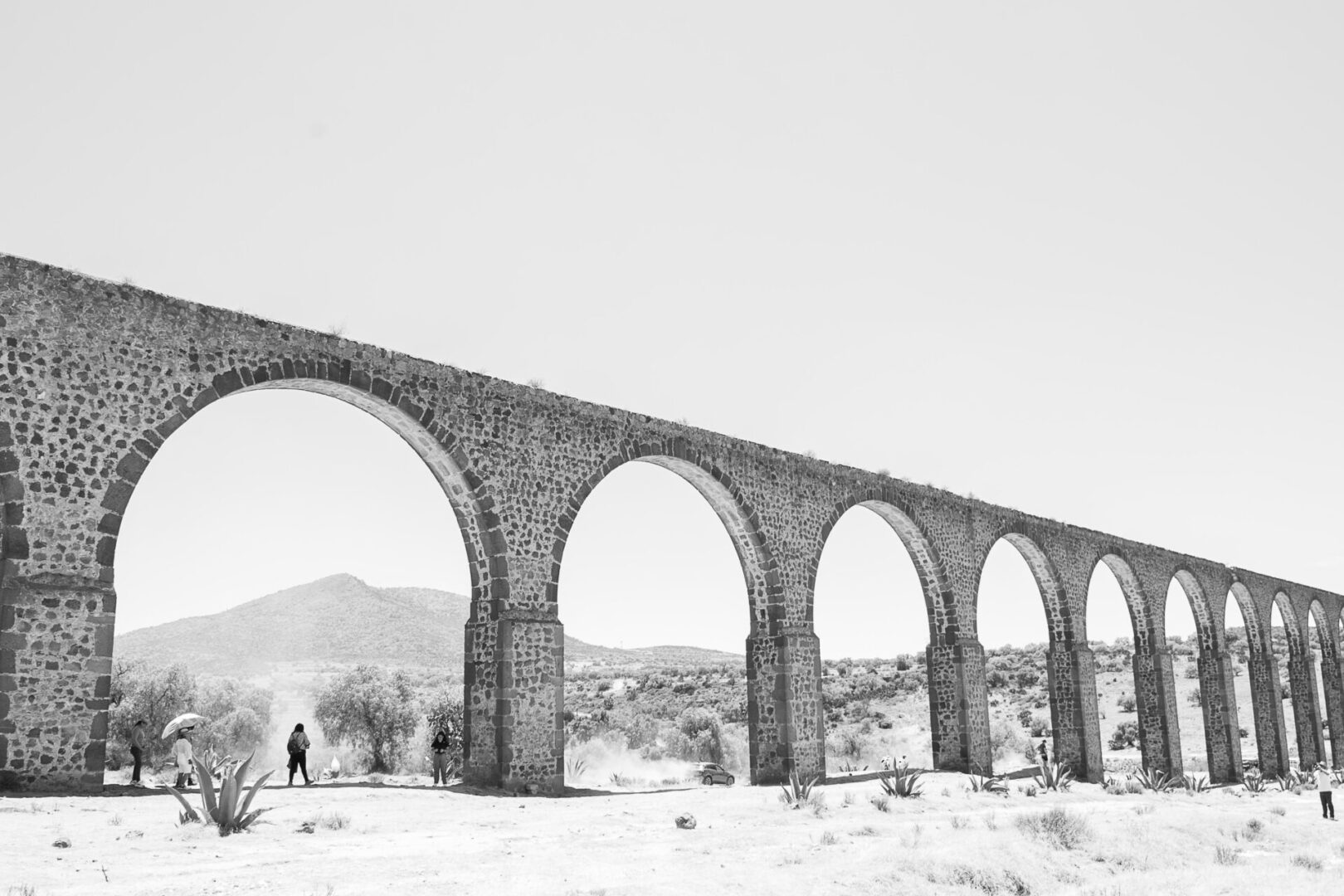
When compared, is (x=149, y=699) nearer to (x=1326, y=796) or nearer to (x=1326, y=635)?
(x=1326, y=796)

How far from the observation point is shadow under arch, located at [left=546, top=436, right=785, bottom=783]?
51.1 ft

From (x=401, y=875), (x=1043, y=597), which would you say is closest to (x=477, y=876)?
(x=401, y=875)

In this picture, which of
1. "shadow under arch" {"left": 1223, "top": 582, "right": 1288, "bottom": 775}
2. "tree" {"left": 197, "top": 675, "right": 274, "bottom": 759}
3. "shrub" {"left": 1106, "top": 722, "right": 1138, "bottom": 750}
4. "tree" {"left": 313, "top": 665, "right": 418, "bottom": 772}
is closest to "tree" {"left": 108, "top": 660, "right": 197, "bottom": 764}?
"tree" {"left": 197, "top": 675, "right": 274, "bottom": 759}

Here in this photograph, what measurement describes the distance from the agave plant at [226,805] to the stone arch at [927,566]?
1269 centimetres

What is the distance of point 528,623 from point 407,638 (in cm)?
5225

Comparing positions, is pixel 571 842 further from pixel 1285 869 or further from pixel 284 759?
pixel 284 759

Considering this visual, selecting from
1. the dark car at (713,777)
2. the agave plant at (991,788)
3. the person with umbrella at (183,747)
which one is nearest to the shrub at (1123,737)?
the dark car at (713,777)

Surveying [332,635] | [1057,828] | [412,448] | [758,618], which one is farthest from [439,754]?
[332,635]

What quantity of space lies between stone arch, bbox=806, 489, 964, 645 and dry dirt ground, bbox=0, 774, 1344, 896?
6.81 metres

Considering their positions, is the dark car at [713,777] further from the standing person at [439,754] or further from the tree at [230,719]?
the tree at [230,719]

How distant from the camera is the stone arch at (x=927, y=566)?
62.6 ft

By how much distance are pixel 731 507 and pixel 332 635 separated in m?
51.4

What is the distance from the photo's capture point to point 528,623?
13.0m

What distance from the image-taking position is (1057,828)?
10.3 metres
